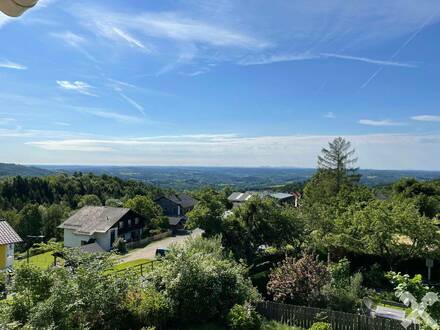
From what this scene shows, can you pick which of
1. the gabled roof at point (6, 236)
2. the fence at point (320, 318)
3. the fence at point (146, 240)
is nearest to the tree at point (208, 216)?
the fence at point (320, 318)

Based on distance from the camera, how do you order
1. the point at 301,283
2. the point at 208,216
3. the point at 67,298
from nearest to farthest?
the point at 67,298 → the point at 301,283 → the point at 208,216

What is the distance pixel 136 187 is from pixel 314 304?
7928 cm

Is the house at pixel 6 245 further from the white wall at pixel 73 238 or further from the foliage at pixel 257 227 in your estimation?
the white wall at pixel 73 238

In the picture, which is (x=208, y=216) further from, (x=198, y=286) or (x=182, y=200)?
(x=182, y=200)

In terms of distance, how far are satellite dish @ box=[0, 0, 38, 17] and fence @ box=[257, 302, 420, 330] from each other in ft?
40.6

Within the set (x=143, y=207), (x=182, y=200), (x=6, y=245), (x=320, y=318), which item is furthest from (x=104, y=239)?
(x=320, y=318)

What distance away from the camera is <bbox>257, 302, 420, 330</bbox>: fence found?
463 inches

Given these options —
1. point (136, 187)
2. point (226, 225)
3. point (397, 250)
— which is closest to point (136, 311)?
point (226, 225)

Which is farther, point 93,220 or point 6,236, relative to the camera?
point 93,220

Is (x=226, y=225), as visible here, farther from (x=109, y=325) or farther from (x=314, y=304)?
(x=109, y=325)

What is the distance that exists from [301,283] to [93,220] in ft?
113

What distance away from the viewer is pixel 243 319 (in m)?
11.3

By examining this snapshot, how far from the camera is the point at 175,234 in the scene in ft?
169

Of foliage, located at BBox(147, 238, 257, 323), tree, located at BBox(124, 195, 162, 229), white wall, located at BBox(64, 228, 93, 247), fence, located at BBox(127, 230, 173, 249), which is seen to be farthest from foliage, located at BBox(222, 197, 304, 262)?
tree, located at BBox(124, 195, 162, 229)
